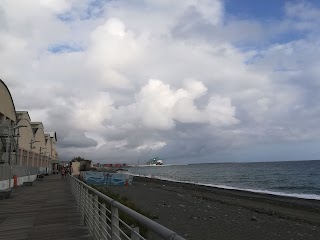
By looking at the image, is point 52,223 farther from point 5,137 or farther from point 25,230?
point 5,137

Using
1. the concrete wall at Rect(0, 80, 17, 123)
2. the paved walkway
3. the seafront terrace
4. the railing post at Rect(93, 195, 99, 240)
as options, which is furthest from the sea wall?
the railing post at Rect(93, 195, 99, 240)

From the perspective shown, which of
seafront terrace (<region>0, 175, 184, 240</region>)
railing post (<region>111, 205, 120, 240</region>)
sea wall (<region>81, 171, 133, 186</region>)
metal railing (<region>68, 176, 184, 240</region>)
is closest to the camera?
metal railing (<region>68, 176, 184, 240</region>)

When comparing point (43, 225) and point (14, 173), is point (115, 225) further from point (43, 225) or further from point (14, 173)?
point (14, 173)

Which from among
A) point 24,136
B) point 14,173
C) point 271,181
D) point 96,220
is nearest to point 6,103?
point 14,173

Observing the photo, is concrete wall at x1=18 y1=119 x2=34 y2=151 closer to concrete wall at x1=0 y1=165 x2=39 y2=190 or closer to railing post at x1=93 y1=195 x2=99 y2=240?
concrete wall at x1=0 y1=165 x2=39 y2=190

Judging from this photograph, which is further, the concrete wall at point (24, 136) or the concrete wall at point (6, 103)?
the concrete wall at point (24, 136)

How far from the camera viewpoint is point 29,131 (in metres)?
47.9

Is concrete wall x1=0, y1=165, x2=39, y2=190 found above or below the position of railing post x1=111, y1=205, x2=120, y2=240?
above

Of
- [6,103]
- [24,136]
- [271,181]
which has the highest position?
[6,103]

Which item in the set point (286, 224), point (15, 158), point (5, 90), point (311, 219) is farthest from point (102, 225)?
point (15, 158)

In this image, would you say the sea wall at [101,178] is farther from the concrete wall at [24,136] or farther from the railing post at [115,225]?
the railing post at [115,225]

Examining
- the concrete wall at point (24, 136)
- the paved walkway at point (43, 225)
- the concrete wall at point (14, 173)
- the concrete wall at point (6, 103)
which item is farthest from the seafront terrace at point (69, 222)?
the concrete wall at point (24, 136)

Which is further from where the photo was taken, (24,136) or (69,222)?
(24,136)

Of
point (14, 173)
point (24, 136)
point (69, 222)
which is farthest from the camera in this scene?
point (24, 136)
